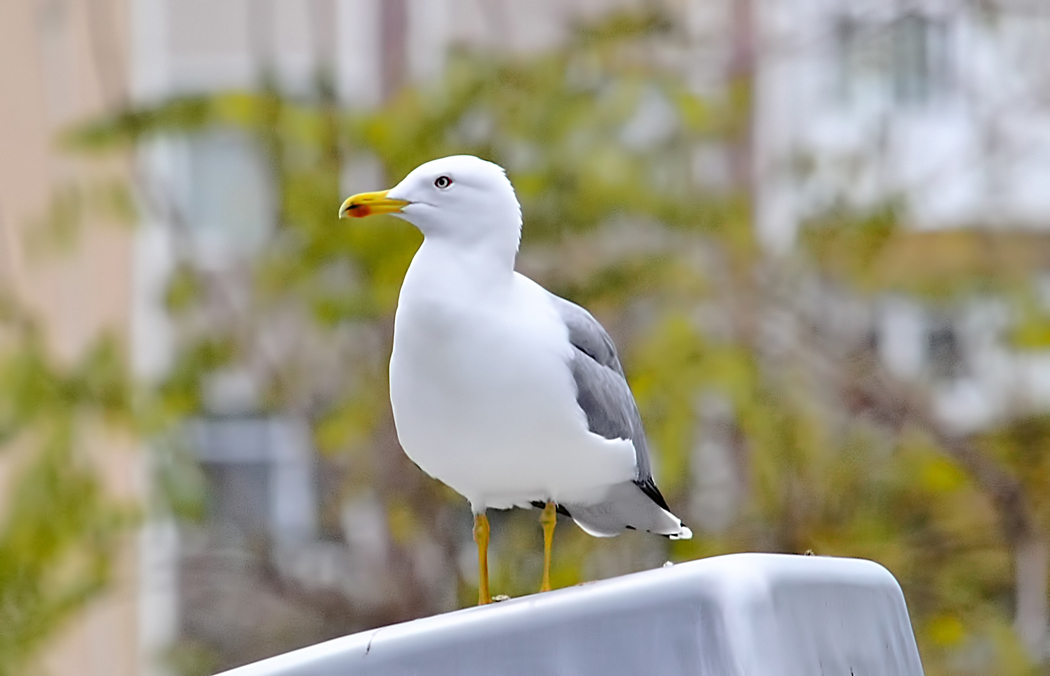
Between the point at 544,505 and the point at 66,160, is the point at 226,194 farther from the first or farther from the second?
the point at 544,505

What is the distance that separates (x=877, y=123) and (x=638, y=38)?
2.81 ft

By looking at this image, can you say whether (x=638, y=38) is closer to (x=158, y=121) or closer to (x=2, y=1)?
(x=158, y=121)

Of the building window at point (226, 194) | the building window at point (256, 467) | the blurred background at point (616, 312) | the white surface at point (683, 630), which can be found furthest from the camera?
the building window at point (256, 467)

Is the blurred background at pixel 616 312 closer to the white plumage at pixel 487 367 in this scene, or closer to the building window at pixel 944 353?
the building window at pixel 944 353

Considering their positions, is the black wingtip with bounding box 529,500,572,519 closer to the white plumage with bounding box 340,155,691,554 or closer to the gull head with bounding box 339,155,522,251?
the white plumage with bounding box 340,155,691,554

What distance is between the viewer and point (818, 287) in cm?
371

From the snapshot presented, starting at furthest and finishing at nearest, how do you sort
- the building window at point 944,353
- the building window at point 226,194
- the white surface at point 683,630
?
the building window at point 944,353 → the building window at point 226,194 → the white surface at point 683,630

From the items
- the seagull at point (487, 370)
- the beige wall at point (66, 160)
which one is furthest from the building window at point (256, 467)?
the seagull at point (487, 370)

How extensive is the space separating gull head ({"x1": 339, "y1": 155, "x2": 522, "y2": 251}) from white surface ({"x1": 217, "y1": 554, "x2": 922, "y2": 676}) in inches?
15.2

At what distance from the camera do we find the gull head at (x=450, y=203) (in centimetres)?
129

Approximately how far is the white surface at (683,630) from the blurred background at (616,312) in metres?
1.98

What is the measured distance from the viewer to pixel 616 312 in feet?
11.8

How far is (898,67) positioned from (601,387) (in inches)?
133

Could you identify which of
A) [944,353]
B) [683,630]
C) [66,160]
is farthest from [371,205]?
[66,160]
